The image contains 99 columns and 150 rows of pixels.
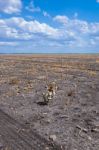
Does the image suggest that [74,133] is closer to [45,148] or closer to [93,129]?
[93,129]

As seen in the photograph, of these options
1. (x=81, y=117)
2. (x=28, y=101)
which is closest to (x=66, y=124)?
(x=81, y=117)

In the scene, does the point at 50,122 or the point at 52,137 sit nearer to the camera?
the point at 52,137

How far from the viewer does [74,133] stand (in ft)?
37.6

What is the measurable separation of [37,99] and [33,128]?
6579 millimetres

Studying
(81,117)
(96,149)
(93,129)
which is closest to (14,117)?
(81,117)

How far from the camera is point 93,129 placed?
465 inches

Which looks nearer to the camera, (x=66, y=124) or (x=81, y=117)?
(x=66, y=124)

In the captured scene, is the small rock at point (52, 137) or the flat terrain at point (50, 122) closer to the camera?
the flat terrain at point (50, 122)

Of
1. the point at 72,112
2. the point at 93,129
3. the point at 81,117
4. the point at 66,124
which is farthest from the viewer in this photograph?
the point at 72,112

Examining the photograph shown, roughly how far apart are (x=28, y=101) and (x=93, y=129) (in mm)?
7012

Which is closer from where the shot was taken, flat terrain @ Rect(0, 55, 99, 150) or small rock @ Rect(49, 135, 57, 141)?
flat terrain @ Rect(0, 55, 99, 150)

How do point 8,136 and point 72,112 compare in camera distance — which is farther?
point 72,112

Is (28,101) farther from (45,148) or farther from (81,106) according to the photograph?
(45,148)

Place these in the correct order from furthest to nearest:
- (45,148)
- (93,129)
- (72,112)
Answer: (72,112)
(93,129)
(45,148)
